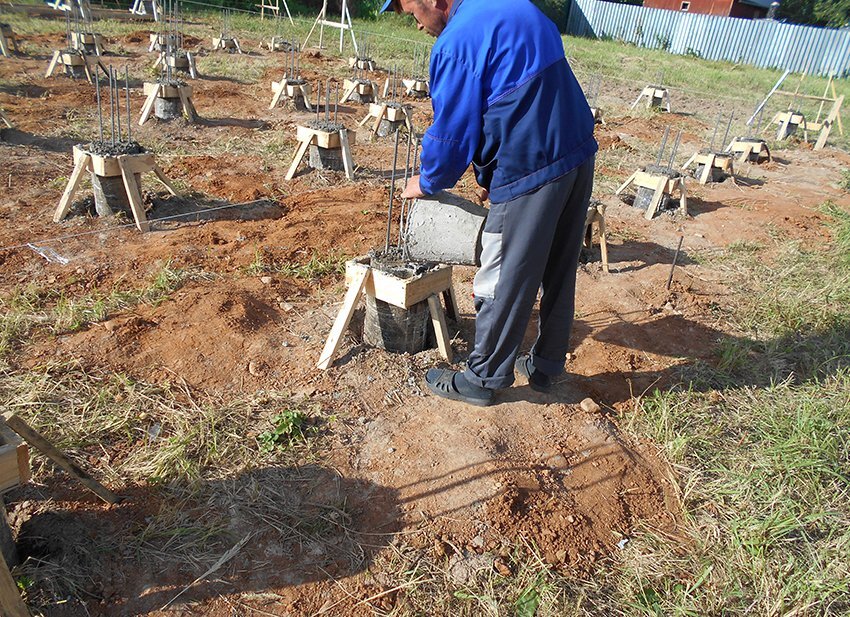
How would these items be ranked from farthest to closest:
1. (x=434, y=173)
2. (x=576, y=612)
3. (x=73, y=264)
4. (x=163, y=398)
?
(x=73, y=264)
(x=163, y=398)
(x=434, y=173)
(x=576, y=612)

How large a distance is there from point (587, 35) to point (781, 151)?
78.0 ft

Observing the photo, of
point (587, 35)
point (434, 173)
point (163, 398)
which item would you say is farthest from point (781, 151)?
point (587, 35)

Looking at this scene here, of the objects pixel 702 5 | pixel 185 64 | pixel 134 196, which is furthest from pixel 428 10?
pixel 702 5

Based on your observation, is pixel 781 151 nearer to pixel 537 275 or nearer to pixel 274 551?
pixel 537 275

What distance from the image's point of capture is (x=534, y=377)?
342 cm

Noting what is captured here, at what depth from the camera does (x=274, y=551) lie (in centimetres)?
241

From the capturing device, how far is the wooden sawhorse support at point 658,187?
7.13 meters

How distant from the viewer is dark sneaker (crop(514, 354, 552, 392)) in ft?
11.1

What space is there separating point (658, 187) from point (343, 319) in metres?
5.12

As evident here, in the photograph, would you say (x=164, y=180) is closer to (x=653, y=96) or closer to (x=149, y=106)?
(x=149, y=106)

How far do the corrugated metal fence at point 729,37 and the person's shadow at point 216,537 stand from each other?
2844 centimetres

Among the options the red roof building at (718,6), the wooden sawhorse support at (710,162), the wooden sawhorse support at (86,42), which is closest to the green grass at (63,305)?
the wooden sawhorse support at (710,162)

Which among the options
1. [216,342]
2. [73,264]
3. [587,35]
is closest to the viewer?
[216,342]

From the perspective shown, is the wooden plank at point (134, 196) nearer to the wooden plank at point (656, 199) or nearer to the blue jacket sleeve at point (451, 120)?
the blue jacket sleeve at point (451, 120)
